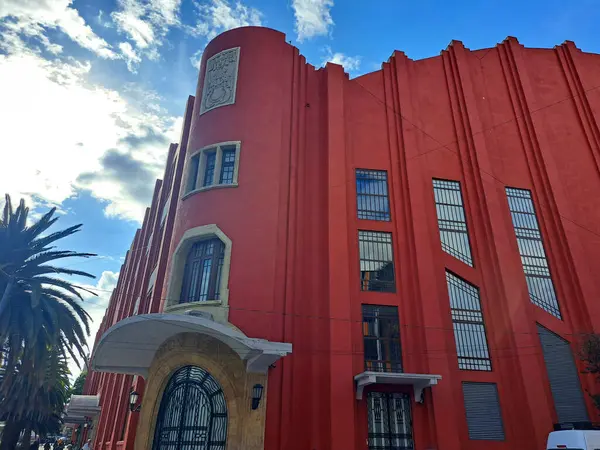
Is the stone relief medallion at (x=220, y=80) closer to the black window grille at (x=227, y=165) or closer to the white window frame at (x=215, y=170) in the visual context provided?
the white window frame at (x=215, y=170)

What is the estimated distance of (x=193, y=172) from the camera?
16.9 metres

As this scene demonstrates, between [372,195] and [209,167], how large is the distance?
6369 mm

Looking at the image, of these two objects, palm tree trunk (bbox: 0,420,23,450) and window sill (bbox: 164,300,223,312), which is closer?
window sill (bbox: 164,300,223,312)

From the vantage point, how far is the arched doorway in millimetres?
12281

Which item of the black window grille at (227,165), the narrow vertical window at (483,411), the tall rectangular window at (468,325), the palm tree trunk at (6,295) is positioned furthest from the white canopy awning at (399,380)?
the palm tree trunk at (6,295)

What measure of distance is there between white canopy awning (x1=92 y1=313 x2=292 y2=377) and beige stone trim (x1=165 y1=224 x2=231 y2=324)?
0.91 m

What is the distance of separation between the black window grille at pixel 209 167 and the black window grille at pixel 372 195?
219 inches

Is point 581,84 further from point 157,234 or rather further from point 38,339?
point 38,339

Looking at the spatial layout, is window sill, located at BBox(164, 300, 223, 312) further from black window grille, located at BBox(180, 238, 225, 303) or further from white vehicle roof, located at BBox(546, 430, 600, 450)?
white vehicle roof, located at BBox(546, 430, 600, 450)

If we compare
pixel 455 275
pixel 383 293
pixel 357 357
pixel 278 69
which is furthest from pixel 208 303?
pixel 278 69

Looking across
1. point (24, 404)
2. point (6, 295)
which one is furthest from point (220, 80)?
point (24, 404)

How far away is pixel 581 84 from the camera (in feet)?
65.6

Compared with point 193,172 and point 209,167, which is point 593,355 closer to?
point 209,167

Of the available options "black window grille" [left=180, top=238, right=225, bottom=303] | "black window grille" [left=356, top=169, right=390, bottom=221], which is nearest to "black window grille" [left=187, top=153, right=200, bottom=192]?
"black window grille" [left=180, top=238, right=225, bottom=303]
